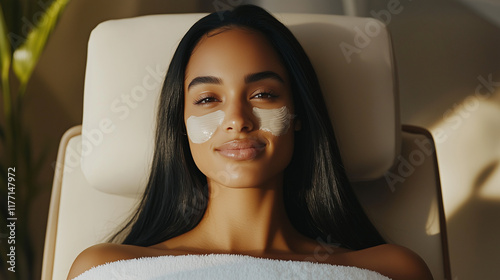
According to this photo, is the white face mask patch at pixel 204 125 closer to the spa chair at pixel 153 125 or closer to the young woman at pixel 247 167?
the young woman at pixel 247 167

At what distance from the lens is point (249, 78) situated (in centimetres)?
108

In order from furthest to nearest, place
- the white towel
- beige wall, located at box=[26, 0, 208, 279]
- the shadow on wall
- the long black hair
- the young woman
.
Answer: beige wall, located at box=[26, 0, 208, 279] → the shadow on wall → the long black hair → the young woman → the white towel

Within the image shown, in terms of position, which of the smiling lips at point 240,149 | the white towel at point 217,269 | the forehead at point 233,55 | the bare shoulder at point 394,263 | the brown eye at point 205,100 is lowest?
the bare shoulder at point 394,263

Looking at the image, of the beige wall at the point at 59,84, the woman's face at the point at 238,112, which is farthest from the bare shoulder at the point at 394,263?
the beige wall at the point at 59,84

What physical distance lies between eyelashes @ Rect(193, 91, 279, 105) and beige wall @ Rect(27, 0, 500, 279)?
0.93 metres

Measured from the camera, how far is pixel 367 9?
1.97 m

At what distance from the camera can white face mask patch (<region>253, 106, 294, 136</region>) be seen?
1.08 metres

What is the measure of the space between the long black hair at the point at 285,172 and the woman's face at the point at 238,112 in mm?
59

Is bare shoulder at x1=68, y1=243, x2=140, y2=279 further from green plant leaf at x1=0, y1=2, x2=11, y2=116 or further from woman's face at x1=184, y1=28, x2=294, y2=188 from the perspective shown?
green plant leaf at x1=0, y1=2, x2=11, y2=116

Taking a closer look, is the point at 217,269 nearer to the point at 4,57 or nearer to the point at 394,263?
the point at 394,263

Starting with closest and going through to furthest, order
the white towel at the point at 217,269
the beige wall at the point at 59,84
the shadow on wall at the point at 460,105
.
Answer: the white towel at the point at 217,269 < the shadow on wall at the point at 460,105 < the beige wall at the point at 59,84

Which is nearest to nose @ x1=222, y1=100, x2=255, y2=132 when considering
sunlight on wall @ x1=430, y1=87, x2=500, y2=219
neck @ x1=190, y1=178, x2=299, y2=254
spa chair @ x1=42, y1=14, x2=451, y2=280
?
neck @ x1=190, y1=178, x2=299, y2=254

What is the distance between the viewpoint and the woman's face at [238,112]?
3.48 ft

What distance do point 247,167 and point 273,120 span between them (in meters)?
0.11
